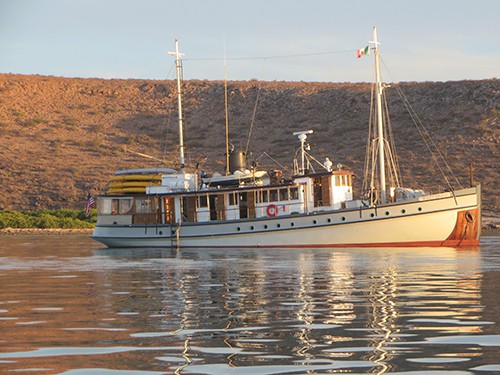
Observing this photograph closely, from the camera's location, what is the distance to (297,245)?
145ft

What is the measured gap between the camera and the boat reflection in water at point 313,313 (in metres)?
12.0

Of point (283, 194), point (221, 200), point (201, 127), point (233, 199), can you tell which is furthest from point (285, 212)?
point (201, 127)

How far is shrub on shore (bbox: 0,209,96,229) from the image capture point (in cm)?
6881

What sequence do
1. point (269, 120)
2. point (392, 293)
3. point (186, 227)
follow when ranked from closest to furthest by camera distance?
point (392, 293) < point (186, 227) < point (269, 120)

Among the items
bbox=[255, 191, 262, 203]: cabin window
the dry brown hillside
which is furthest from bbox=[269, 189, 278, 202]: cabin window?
the dry brown hillside

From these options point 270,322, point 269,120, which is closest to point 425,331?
point 270,322

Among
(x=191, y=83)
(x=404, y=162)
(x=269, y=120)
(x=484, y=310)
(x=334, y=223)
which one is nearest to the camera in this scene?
(x=484, y=310)

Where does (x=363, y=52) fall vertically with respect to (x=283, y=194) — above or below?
above

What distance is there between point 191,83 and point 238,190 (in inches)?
3285

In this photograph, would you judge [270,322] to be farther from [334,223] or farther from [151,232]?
[151,232]

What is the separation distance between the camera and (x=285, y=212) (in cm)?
4509

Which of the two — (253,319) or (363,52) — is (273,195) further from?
(253,319)

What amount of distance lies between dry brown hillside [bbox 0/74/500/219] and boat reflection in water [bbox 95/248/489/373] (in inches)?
1699

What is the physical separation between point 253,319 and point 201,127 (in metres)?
91.8
